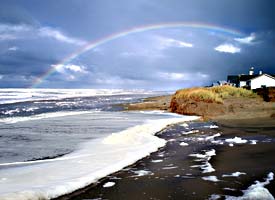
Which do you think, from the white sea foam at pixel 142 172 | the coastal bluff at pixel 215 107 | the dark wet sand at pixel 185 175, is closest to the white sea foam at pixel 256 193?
the dark wet sand at pixel 185 175

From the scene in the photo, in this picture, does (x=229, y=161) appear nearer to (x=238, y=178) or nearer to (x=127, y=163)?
(x=238, y=178)

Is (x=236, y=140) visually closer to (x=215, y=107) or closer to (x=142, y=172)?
(x=142, y=172)

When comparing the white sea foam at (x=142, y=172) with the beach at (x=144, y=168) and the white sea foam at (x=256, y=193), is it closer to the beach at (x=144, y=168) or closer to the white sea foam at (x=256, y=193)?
the beach at (x=144, y=168)

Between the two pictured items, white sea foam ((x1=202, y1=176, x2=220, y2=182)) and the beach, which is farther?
white sea foam ((x1=202, y1=176, x2=220, y2=182))

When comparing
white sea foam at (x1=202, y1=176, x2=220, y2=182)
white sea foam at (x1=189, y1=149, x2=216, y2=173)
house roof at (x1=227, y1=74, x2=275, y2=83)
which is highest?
house roof at (x1=227, y1=74, x2=275, y2=83)

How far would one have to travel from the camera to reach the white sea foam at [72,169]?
302 inches

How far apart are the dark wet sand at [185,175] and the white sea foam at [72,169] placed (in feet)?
1.23

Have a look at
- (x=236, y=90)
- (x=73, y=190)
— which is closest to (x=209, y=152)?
(x=73, y=190)

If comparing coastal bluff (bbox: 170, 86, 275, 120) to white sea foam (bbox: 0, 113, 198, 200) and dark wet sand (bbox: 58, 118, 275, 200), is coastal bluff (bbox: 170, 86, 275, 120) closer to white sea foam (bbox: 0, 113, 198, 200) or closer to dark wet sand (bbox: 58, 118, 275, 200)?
dark wet sand (bbox: 58, 118, 275, 200)

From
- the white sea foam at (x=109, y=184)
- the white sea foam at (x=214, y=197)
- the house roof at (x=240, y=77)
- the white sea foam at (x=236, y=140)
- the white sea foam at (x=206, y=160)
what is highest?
the house roof at (x=240, y=77)

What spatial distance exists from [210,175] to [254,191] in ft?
5.54

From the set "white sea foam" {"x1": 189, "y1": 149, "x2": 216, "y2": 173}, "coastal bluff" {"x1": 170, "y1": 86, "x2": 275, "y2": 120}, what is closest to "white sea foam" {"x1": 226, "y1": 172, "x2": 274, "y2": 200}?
"white sea foam" {"x1": 189, "y1": 149, "x2": 216, "y2": 173}

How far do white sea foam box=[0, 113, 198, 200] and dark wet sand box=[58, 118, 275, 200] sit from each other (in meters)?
0.37

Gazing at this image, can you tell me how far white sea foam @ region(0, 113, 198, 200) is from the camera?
302 inches
